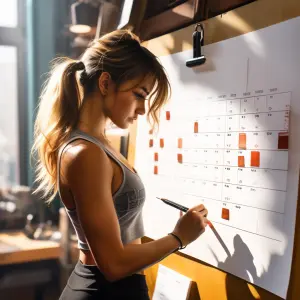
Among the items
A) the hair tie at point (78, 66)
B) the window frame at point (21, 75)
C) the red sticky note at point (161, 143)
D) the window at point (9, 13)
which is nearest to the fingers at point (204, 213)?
the red sticky note at point (161, 143)

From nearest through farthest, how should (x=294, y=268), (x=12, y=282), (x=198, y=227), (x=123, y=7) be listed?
(x=294, y=268) < (x=198, y=227) < (x=123, y=7) < (x=12, y=282)

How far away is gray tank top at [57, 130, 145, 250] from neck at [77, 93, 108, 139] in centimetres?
3

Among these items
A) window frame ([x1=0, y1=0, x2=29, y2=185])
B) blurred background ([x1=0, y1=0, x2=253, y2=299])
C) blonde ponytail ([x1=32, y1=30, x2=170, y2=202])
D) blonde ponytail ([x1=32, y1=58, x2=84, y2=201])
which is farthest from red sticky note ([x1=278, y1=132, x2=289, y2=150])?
window frame ([x1=0, y1=0, x2=29, y2=185])

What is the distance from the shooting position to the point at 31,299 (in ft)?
6.24

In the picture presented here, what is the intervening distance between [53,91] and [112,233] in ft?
1.11

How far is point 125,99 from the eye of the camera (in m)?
0.75

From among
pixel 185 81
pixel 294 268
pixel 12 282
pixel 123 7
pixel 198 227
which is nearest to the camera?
pixel 294 268

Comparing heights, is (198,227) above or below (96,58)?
below

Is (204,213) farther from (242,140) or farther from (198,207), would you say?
(242,140)

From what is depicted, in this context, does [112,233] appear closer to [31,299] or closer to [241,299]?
[241,299]

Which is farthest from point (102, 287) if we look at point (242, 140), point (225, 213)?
point (242, 140)

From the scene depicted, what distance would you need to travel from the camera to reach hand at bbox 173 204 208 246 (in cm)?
73

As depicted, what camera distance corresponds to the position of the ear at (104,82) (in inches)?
28.9

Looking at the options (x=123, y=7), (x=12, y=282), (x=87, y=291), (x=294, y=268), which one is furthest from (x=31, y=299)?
(x=294, y=268)
